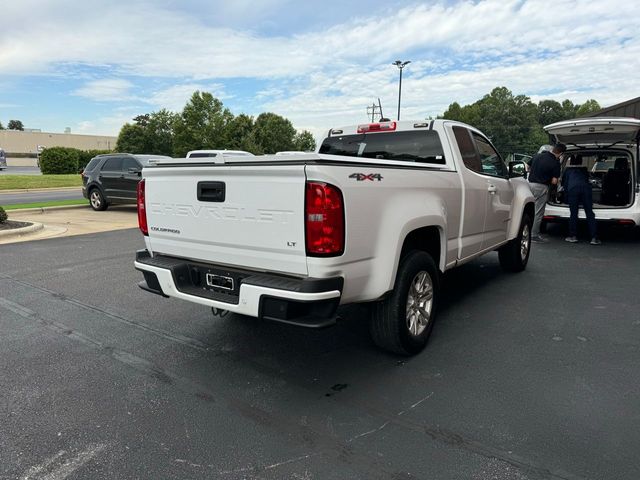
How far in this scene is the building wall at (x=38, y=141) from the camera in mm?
89562

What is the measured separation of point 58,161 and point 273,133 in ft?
95.8

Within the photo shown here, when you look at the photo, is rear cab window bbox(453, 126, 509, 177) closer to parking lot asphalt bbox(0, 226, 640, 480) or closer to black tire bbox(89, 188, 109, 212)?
parking lot asphalt bbox(0, 226, 640, 480)

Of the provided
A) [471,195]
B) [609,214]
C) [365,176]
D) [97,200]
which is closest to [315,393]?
[365,176]

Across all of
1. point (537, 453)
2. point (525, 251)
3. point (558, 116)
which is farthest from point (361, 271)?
point (558, 116)

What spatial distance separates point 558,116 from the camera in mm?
102750

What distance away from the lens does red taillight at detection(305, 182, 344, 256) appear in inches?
109

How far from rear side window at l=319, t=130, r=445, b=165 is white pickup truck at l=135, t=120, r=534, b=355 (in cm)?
6

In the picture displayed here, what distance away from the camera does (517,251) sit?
650 cm

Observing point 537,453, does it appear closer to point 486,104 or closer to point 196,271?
point 196,271

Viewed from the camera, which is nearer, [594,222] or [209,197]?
[209,197]

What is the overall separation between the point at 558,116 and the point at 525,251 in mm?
111847

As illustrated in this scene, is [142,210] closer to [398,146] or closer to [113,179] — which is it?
[398,146]

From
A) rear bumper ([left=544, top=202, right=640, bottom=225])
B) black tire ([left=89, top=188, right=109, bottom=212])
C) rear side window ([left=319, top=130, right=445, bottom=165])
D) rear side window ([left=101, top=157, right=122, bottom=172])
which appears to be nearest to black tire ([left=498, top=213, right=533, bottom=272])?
rear side window ([left=319, top=130, right=445, bottom=165])

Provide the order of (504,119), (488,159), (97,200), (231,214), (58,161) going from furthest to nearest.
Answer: (504,119) → (58,161) → (97,200) → (488,159) → (231,214)
